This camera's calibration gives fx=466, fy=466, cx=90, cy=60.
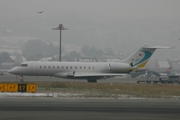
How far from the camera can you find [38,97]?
37.9 m

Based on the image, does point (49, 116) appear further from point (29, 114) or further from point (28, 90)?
point (28, 90)

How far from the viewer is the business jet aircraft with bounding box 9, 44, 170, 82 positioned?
6700cm

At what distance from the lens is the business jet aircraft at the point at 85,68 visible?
2638 inches

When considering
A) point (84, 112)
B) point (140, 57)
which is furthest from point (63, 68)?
point (84, 112)

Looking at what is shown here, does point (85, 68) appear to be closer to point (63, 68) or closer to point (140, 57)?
point (63, 68)

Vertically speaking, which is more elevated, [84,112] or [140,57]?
[140,57]

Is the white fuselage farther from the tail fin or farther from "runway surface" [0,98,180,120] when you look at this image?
"runway surface" [0,98,180,120]

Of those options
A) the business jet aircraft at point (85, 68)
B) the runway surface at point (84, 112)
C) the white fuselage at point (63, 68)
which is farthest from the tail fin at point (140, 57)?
the runway surface at point (84, 112)

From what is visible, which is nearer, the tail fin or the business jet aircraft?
the business jet aircraft

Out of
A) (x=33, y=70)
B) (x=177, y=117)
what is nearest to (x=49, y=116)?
(x=177, y=117)

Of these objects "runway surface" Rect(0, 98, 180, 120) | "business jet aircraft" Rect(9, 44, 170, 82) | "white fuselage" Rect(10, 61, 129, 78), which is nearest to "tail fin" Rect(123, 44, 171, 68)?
"business jet aircraft" Rect(9, 44, 170, 82)

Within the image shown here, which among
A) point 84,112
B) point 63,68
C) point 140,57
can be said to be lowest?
point 84,112

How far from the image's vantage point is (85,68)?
6919 centimetres

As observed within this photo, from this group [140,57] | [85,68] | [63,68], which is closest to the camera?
[63,68]
